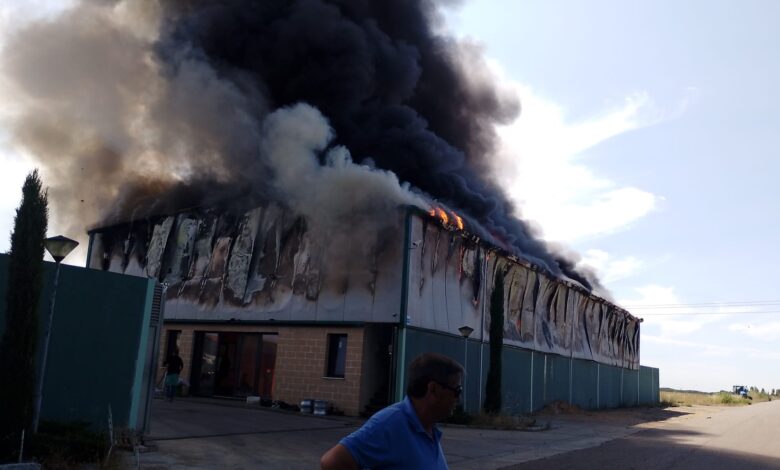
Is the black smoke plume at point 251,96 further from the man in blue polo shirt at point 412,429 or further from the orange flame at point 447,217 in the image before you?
the man in blue polo shirt at point 412,429

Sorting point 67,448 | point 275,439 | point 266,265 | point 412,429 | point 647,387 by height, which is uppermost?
point 266,265

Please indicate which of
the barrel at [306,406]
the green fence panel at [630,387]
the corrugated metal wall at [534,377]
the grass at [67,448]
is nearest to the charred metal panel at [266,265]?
the corrugated metal wall at [534,377]

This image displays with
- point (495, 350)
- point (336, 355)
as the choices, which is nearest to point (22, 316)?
point (336, 355)

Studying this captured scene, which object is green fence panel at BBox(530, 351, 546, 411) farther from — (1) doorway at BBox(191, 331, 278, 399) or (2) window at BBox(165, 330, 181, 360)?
(2) window at BBox(165, 330, 181, 360)

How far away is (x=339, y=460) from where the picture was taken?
247cm

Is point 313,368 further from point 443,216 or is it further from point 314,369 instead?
point 443,216

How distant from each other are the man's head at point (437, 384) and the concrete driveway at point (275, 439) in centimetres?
720

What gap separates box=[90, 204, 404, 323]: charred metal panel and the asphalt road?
22.0 feet

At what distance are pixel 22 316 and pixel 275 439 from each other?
19.2ft

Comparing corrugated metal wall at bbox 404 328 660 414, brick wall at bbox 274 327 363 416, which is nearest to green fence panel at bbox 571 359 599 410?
corrugated metal wall at bbox 404 328 660 414

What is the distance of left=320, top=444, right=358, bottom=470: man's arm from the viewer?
246cm

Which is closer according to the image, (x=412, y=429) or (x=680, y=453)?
(x=412, y=429)

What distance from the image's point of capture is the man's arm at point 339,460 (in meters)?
2.46

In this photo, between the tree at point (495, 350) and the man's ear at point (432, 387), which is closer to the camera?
the man's ear at point (432, 387)
